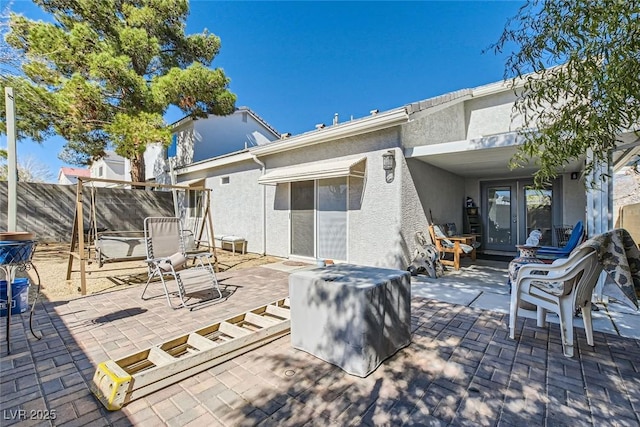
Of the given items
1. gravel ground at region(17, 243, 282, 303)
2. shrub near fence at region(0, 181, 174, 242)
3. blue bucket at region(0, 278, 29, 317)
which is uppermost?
shrub near fence at region(0, 181, 174, 242)

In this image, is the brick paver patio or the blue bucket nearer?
the brick paver patio

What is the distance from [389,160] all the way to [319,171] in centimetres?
214

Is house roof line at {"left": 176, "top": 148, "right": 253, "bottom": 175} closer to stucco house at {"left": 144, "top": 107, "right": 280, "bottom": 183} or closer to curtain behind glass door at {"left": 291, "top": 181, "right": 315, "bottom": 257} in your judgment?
stucco house at {"left": 144, "top": 107, "right": 280, "bottom": 183}

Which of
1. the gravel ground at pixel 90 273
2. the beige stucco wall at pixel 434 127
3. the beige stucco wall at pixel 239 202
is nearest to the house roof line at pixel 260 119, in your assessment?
the beige stucco wall at pixel 239 202

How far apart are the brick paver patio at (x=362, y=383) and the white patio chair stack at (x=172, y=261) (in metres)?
1.36

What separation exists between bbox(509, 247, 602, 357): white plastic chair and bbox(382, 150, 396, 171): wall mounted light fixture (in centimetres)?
442

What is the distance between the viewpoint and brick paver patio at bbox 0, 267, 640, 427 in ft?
8.90

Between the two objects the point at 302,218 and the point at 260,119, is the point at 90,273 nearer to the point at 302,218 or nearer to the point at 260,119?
the point at 302,218

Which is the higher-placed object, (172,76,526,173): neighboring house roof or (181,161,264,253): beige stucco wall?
(172,76,526,173): neighboring house roof

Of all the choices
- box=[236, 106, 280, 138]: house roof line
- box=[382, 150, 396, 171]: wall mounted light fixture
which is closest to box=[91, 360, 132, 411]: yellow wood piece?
box=[382, 150, 396, 171]: wall mounted light fixture

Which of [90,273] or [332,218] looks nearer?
[90,273]

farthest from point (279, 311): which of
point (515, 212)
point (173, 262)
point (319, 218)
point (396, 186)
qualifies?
point (515, 212)

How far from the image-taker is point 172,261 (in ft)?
20.3

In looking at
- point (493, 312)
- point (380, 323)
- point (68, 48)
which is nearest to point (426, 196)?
point (493, 312)
